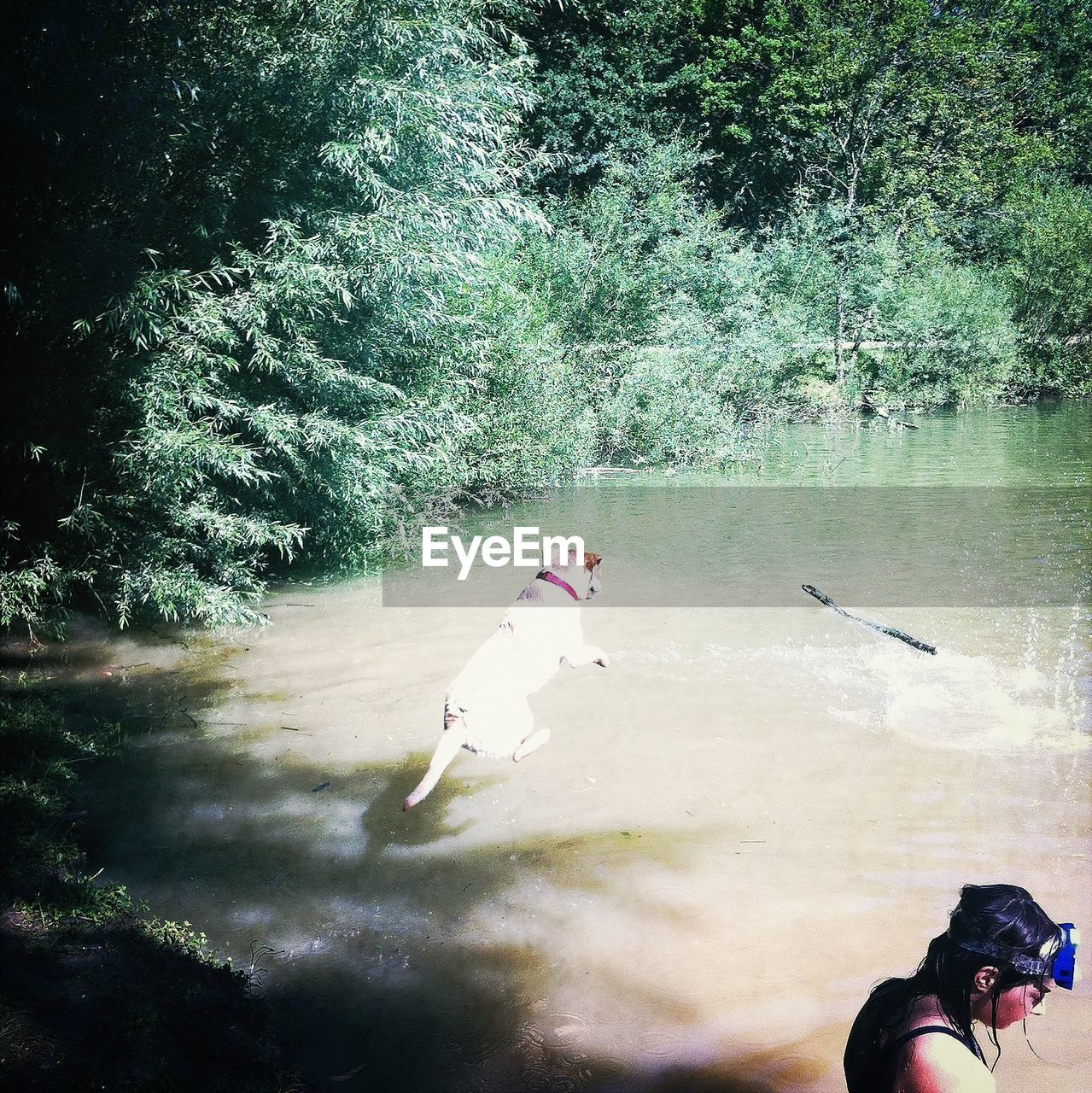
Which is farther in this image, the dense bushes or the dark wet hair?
the dense bushes

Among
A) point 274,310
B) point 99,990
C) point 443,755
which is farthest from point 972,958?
point 274,310

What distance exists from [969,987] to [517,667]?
380cm

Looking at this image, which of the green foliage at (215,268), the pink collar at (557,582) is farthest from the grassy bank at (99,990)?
the green foliage at (215,268)

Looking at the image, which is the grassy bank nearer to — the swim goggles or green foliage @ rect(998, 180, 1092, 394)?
the swim goggles

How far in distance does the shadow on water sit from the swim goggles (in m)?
1.61

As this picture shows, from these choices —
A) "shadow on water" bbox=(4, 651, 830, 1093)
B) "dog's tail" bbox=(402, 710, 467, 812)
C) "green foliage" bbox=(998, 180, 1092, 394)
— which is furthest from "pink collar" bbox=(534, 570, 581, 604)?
"green foliage" bbox=(998, 180, 1092, 394)

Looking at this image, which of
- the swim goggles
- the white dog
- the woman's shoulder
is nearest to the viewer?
the woman's shoulder

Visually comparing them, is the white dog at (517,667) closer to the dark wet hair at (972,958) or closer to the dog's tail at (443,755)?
the dog's tail at (443,755)

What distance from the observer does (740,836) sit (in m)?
5.08

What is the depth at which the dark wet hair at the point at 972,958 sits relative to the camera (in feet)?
7.02

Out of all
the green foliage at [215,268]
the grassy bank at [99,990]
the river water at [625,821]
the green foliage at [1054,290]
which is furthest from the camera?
the green foliage at [1054,290]

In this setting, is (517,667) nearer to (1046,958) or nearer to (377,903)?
(377,903)

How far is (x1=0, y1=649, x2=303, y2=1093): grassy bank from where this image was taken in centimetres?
276

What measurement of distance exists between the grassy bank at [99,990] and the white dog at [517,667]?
187 centimetres
